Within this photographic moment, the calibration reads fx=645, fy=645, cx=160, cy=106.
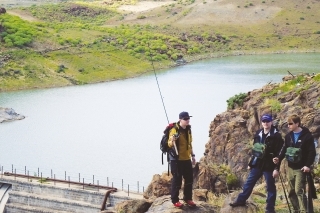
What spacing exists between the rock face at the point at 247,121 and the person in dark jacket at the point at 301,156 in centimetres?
1108

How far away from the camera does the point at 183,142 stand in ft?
48.3

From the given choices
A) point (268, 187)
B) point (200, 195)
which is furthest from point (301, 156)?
point (200, 195)

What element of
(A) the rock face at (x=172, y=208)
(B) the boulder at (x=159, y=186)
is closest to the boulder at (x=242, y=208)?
(A) the rock face at (x=172, y=208)

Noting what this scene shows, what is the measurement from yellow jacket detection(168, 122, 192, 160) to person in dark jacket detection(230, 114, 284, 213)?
1485mm

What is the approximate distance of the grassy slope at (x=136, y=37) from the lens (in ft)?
A: 322

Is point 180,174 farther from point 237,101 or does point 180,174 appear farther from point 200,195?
point 237,101

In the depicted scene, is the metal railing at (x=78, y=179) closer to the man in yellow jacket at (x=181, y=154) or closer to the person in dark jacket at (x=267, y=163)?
the man in yellow jacket at (x=181, y=154)

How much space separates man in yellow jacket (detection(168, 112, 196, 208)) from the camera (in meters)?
14.6

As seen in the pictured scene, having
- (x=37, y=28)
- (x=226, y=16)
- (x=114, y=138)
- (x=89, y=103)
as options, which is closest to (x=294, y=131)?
(x=114, y=138)

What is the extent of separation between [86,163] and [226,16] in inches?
4357

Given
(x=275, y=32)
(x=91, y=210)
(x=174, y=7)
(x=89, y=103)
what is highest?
(x=174, y=7)

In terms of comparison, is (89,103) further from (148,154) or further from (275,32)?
(275,32)

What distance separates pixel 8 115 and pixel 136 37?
58.9 m

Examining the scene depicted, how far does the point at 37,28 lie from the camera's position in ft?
392
